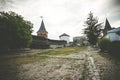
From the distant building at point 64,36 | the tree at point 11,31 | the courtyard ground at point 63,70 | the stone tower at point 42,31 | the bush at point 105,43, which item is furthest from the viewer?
the distant building at point 64,36

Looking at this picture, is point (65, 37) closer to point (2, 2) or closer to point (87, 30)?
point (87, 30)

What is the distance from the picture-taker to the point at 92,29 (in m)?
54.7

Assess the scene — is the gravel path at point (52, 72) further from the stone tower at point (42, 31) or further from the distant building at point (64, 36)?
the distant building at point (64, 36)

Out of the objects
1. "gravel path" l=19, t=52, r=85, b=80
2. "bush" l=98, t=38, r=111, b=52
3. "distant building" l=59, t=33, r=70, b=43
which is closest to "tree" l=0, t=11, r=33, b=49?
"gravel path" l=19, t=52, r=85, b=80

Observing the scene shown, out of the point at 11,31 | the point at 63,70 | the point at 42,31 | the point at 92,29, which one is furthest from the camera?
the point at 42,31

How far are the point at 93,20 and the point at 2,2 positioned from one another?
Answer: 5321cm

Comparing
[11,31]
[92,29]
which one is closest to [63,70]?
[11,31]

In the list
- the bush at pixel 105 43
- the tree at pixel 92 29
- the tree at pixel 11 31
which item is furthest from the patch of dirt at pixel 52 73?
the tree at pixel 92 29

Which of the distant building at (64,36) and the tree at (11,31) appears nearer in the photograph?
the tree at (11,31)

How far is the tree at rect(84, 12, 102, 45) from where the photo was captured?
173ft

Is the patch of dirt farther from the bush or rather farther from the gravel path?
the bush

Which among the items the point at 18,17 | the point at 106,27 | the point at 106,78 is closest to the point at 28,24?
the point at 18,17

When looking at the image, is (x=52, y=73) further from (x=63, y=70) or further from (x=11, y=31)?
(x=11, y=31)

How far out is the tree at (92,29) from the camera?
52612mm
